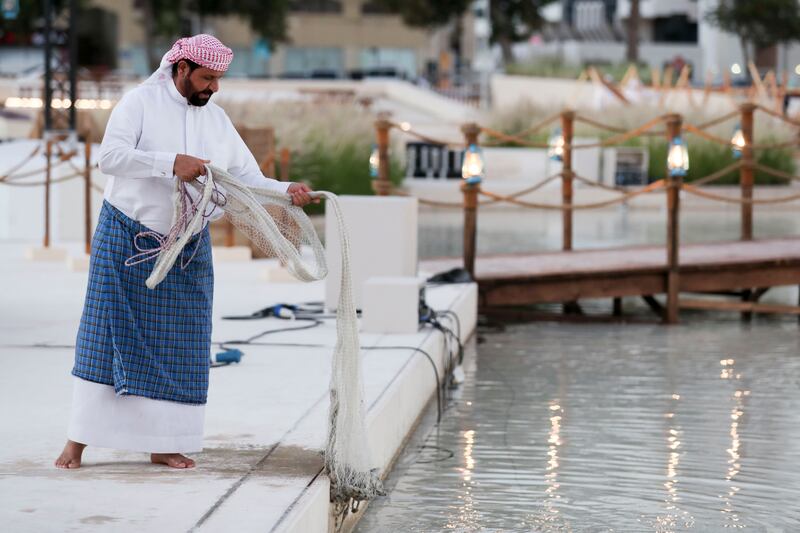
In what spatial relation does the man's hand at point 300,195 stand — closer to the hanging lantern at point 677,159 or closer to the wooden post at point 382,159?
the wooden post at point 382,159

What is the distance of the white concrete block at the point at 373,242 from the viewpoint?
375 inches

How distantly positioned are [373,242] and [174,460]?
14.8 ft

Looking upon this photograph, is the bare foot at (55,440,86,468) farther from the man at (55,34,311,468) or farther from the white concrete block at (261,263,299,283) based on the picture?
the white concrete block at (261,263,299,283)

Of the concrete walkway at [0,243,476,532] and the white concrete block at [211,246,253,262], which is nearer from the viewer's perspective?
the concrete walkway at [0,243,476,532]

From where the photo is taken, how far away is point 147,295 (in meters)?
5.12

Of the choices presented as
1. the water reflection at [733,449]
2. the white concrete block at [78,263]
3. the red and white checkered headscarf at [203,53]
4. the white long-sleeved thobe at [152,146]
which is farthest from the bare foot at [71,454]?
the white concrete block at [78,263]

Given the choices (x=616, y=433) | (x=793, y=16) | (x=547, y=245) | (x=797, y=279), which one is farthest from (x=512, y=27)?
(x=616, y=433)

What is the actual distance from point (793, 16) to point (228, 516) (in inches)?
2156

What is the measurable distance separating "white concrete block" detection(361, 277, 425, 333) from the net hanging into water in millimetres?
3201

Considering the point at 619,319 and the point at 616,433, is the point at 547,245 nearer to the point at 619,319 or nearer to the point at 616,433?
the point at 619,319

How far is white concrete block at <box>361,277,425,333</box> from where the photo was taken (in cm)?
852

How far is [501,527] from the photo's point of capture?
5.61 meters

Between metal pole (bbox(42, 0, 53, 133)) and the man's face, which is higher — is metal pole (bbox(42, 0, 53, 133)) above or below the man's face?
above

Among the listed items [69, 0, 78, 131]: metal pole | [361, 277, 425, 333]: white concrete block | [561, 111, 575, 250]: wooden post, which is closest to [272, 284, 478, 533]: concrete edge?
[361, 277, 425, 333]: white concrete block
